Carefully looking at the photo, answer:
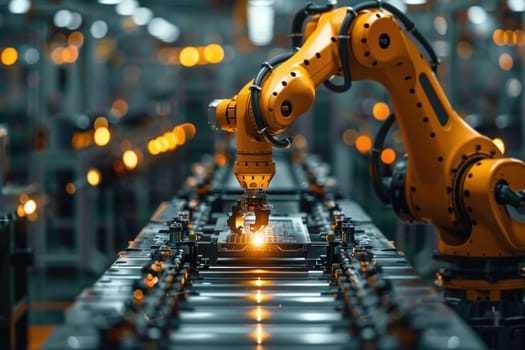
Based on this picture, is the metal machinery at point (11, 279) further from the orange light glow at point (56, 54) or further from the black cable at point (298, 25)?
the orange light glow at point (56, 54)

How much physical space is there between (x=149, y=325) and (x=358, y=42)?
2.15 meters

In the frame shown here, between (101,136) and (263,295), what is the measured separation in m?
8.36

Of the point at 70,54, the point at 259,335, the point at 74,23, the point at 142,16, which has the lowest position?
the point at 259,335

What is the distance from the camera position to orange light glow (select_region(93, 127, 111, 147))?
1238cm

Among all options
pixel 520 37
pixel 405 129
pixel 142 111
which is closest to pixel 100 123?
pixel 520 37

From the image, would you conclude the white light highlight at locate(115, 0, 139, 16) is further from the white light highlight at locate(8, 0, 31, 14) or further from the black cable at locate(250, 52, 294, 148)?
the black cable at locate(250, 52, 294, 148)

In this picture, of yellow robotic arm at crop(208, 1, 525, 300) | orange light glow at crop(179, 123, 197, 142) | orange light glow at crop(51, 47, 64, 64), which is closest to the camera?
yellow robotic arm at crop(208, 1, 525, 300)

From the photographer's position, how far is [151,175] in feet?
60.0

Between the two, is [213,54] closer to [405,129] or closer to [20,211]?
[20,211]

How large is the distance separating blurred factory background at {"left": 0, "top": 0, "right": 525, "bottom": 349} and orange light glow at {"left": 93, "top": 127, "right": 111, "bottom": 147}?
0.08 feet

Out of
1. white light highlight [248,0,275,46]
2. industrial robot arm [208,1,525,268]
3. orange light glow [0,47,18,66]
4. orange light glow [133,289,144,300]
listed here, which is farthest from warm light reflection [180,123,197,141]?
orange light glow [133,289,144,300]

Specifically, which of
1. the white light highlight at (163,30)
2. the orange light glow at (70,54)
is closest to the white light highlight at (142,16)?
the white light highlight at (163,30)

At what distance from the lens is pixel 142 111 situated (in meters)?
20.2

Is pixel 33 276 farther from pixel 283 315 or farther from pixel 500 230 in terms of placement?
pixel 283 315
